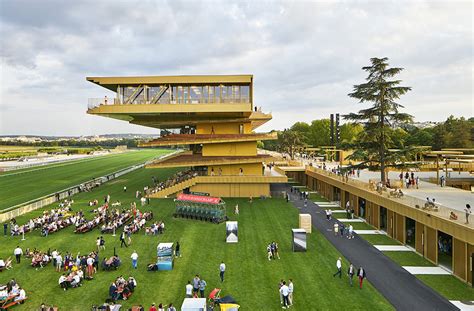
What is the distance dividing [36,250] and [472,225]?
2902 centimetres

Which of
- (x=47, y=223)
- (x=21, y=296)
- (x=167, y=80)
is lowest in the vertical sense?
(x=21, y=296)

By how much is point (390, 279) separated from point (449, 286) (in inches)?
121

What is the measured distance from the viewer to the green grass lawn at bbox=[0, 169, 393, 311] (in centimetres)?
1772

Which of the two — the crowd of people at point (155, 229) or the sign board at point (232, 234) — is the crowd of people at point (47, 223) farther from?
the sign board at point (232, 234)

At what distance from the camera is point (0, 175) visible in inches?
3063

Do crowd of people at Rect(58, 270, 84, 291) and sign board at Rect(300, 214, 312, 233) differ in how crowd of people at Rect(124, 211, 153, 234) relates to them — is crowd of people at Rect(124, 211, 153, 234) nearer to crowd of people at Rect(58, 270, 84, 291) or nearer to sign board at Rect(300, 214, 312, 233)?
crowd of people at Rect(58, 270, 84, 291)

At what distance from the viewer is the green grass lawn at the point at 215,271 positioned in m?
17.7

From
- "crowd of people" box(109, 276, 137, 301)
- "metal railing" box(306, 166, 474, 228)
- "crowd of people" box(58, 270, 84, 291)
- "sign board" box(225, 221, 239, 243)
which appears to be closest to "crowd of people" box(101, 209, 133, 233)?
"crowd of people" box(58, 270, 84, 291)

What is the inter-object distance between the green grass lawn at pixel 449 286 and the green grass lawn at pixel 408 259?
2.11 metres

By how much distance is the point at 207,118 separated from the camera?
1940 inches

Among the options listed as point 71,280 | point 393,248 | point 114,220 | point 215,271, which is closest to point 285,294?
point 215,271

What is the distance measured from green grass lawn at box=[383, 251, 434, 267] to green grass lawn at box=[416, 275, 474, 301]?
2.11m

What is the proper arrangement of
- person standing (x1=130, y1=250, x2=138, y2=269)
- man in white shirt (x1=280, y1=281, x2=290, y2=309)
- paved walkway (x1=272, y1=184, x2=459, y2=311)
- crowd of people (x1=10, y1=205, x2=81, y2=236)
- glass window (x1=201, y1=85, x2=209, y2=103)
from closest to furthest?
1. man in white shirt (x1=280, y1=281, x2=290, y2=309)
2. paved walkway (x1=272, y1=184, x2=459, y2=311)
3. person standing (x1=130, y1=250, x2=138, y2=269)
4. crowd of people (x1=10, y1=205, x2=81, y2=236)
5. glass window (x1=201, y1=85, x2=209, y2=103)

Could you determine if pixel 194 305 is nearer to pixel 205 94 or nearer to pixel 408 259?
pixel 408 259
